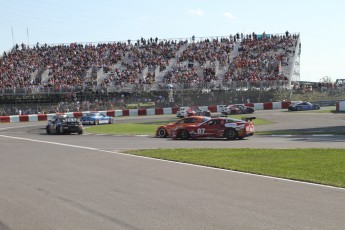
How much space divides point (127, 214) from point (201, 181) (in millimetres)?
3621

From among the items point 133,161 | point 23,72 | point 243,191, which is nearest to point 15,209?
point 243,191

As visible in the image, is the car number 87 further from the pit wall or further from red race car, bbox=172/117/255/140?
the pit wall

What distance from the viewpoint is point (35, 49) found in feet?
224

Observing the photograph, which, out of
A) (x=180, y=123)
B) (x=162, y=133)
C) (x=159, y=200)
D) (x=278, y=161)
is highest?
(x=180, y=123)

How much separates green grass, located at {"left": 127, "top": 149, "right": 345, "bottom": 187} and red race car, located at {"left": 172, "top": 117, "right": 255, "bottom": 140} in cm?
716

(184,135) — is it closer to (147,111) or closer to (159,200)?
(159,200)

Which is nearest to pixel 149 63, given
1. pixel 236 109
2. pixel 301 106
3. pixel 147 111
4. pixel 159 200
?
pixel 147 111

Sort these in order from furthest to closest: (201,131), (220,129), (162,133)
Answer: (162,133)
(201,131)
(220,129)

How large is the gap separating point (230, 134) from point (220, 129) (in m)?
0.57

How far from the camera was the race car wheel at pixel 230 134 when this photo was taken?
2603 cm

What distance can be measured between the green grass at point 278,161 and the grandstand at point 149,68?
36.5m

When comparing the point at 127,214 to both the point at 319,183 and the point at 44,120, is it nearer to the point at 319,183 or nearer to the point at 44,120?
the point at 319,183

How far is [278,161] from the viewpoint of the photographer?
15.1m

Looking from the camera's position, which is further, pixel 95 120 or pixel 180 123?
pixel 95 120
